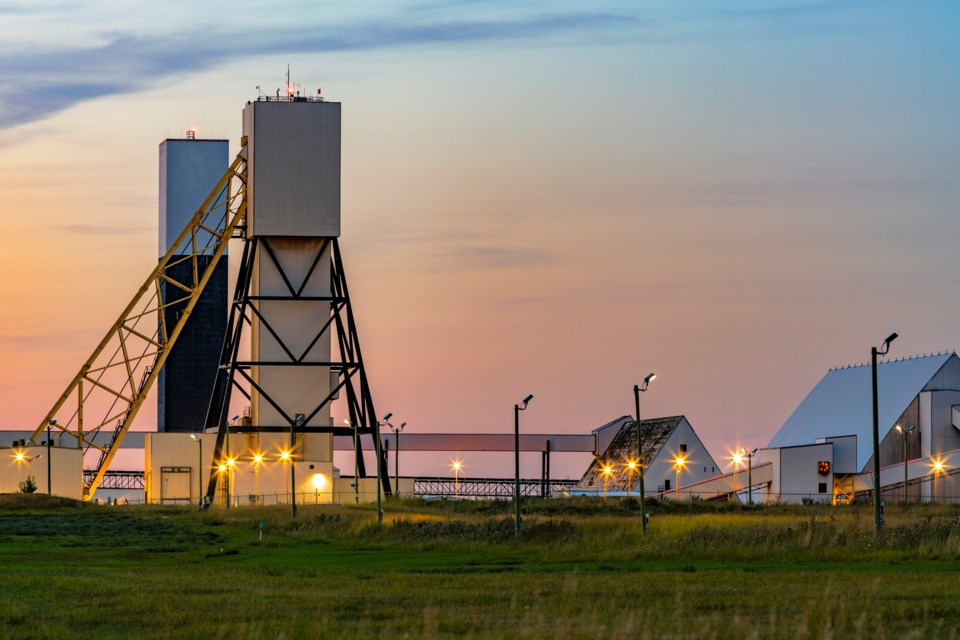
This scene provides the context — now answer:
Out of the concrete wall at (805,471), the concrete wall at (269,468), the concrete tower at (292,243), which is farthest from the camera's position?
the concrete wall at (805,471)

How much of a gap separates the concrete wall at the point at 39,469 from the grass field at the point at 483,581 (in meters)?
32.5

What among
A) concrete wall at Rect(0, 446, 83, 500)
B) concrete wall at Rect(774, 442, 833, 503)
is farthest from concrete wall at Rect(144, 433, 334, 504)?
concrete wall at Rect(774, 442, 833, 503)

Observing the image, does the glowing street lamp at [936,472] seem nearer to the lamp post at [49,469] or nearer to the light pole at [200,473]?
the light pole at [200,473]

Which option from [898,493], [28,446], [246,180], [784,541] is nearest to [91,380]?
[28,446]

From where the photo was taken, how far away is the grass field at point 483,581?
22.9 meters

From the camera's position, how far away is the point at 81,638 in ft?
74.1

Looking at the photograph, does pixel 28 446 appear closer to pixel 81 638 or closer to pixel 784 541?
pixel 784 541

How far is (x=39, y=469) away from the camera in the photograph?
90.9m

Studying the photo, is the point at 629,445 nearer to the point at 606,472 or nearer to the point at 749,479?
the point at 606,472

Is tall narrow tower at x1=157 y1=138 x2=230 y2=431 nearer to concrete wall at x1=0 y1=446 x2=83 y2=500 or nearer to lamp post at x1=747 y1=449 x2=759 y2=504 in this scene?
concrete wall at x1=0 y1=446 x2=83 y2=500

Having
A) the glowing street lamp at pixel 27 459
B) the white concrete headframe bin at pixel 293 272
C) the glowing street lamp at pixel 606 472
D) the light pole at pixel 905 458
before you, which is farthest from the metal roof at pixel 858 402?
the glowing street lamp at pixel 27 459

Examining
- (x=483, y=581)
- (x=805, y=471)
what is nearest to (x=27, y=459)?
(x=805, y=471)

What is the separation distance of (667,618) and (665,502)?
55310mm

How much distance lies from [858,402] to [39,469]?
165 ft
